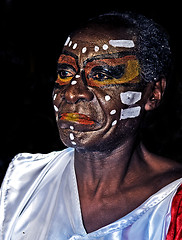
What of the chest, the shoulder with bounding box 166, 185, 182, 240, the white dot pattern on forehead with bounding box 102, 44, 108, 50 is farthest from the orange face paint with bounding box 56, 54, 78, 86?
the shoulder with bounding box 166, 185, 182, 240

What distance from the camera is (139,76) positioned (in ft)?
5.66

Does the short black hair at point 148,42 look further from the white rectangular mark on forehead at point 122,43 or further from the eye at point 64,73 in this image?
the eye at point 64,73

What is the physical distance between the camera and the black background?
2.65m

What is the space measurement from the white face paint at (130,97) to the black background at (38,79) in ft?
2.82

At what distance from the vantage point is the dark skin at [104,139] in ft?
5.45

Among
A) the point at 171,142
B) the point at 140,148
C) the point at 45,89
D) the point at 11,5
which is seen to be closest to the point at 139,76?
the point at 140,148

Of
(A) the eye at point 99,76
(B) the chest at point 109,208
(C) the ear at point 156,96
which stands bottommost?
(B) the chest at point 109,208

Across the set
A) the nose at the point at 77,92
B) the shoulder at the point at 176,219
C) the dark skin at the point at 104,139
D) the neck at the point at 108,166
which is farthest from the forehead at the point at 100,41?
the shoulder at the point at 176,219

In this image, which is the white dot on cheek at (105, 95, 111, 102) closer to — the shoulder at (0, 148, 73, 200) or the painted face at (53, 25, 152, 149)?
the painted face at (53, 25, 152, 149)

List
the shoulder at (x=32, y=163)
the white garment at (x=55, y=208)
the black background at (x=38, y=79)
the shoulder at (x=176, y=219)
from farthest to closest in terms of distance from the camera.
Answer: the black background at (x=38, y=79) → the shoulder at (x=32, y=163) → the white garment at (x=55, y=208) → the shoulder at (x=176, y=219)

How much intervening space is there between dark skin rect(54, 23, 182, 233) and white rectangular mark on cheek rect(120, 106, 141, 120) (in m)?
0.02

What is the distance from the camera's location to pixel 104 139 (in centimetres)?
169

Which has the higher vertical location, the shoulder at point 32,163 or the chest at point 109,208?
the shoulder at point 32,163

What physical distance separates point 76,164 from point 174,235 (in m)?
0.60
